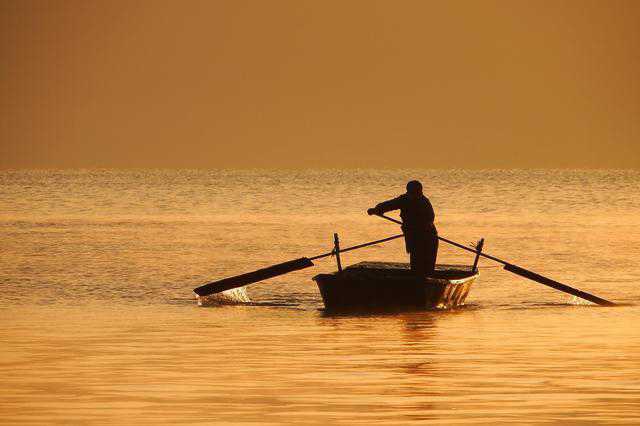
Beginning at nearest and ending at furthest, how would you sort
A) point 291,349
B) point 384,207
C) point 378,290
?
point 291,349 → point 384,207 → point 378,290

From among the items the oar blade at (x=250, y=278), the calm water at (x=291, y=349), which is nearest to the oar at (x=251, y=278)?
the oar blade at (x=250, y=278)

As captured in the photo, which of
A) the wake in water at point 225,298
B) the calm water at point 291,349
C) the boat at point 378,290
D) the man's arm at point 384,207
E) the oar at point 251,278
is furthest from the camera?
the wake in water at point 225,298

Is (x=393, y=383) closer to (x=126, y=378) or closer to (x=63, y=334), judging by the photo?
(x=126, y=378)

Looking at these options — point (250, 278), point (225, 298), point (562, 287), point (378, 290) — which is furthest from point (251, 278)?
point (562, 287)

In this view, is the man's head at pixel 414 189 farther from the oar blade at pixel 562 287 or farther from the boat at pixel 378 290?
the oar blade at pixel 562 287

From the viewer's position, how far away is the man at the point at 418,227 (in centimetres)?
2219

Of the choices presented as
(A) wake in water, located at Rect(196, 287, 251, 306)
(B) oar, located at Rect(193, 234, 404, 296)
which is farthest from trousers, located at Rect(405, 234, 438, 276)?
(A) wake in water, located at Rect(196, 287, 251, 306)

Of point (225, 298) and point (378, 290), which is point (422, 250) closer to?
point (378, 290)

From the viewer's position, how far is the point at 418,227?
2228cm

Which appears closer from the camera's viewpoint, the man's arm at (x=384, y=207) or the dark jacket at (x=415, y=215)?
the man's arm at (x=384, y=207)

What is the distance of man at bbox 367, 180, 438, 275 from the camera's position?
22188 millimetres

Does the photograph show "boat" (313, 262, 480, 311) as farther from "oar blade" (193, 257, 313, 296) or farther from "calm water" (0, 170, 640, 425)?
"oar blade" (193, 257, 313, 296)

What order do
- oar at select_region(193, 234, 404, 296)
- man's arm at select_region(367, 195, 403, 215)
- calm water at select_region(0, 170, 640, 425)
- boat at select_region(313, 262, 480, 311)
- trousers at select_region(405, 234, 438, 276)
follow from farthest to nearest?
oar at select_region(193, 234, 404, 296) < trousers at select_region(405, 234, 438, 276) < boat at select_region(313, 262, 480, 311) < man's arm at select_region(367, 195, 403, 215) < calm water at select_region(0, 170, 640, 425)

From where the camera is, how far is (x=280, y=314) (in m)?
22.8
